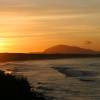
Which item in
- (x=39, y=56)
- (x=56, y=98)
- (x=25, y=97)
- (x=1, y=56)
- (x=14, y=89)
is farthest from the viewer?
(x=39, y=56)

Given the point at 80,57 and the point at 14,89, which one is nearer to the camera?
the point at 14,89

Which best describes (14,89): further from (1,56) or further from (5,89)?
(1,56)

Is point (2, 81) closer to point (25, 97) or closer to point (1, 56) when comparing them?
point (25, 97)

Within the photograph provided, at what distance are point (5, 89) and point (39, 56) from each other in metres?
162

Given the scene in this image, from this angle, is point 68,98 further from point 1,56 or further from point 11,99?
point 1,56

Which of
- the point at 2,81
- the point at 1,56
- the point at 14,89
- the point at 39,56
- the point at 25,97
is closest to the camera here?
the point at 25,97

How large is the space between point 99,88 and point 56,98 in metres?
9.48

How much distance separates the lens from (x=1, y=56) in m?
146

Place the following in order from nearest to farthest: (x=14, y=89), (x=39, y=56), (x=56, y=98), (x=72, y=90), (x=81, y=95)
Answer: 1. (x=14, y=89)
2. (x=56, y=98)
3. (x=81, y=95)
4. (x=72, y=90)
5. (x=39, y=56)

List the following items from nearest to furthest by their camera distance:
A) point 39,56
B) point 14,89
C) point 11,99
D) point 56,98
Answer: point 11,99, point 14,89, point 56,98, point 39,56

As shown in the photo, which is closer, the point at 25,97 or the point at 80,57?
the point at 25,97

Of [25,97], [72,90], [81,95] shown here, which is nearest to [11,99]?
[25,97]

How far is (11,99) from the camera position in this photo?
22.3 meters

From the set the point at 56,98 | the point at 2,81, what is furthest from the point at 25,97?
the point at 56,98
